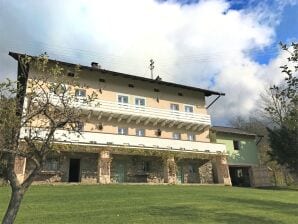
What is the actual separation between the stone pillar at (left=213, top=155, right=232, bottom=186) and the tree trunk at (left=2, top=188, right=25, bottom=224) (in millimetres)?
29425

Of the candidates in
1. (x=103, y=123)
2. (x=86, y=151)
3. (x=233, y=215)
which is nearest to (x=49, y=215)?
(x=233, y=215)

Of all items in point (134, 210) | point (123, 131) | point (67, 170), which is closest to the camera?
point (134, 210)

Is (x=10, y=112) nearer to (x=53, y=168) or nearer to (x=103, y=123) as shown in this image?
(x=53, y=168)

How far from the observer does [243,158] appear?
142 ft

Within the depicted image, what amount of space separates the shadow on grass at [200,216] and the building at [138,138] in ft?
50.9

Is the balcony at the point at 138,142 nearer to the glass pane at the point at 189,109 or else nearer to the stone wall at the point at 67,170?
the stone wall at the point at 67,170

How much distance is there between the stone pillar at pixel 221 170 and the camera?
3706 cm

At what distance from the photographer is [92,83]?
117 feet

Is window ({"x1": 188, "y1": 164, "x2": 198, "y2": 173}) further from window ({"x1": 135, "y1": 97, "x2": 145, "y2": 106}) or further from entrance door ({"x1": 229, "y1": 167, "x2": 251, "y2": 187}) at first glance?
window ({"x1": 135, "y1": 97, "x2": 145, "y2": 106})

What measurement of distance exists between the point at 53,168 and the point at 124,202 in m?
14.8

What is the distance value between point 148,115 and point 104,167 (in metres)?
8.30

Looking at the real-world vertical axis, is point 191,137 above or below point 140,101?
below

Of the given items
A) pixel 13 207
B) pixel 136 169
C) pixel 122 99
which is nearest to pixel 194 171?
pixel 136 169

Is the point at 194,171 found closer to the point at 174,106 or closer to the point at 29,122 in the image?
the point at 174,106
